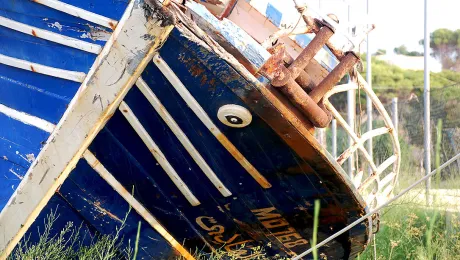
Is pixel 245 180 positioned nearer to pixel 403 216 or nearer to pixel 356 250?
pixel 356 250

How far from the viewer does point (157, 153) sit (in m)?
3.48

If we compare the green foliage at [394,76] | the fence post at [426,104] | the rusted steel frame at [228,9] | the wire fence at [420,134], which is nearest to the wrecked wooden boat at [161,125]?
the rusted steel frame at [228,9]

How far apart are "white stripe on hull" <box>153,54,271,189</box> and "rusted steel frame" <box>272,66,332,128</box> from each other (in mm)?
414

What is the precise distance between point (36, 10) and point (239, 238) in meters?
1.83

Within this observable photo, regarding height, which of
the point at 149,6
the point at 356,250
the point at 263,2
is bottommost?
the point at 356,250

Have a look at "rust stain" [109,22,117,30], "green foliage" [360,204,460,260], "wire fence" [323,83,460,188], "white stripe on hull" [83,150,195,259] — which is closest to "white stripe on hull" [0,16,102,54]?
"rust stain" [109,22,117,30]

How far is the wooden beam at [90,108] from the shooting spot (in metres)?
3.10

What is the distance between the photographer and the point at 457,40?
1057 inches

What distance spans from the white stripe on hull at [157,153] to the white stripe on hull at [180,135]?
14 cm

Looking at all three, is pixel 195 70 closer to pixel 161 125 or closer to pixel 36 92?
pixel 161 125

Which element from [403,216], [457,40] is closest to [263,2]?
[403,216]

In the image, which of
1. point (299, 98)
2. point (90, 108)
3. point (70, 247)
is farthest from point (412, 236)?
point (90, 108)

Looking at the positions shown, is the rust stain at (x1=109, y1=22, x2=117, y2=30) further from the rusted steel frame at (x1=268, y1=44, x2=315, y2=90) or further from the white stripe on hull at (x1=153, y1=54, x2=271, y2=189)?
the rusted steel frame at (x1=268, y1=44, x2=315, y2=90)

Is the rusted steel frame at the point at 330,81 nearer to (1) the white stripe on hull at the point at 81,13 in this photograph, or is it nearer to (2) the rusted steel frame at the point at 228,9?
(1) the white stripe on hull at the point at 81,13
